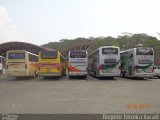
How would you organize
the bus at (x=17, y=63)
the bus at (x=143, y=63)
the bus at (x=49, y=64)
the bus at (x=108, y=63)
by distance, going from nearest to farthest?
1. the bus at (x=17, y=63)
2. the bus at (x=49, y=64)
3. the bus at (x=143, y=63)
4. the bus at (x=108, y=63)

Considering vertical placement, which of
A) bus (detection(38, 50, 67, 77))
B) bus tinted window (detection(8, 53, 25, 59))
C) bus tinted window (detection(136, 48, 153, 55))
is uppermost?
bus tinted window (detection(136, 48, 153, 55))

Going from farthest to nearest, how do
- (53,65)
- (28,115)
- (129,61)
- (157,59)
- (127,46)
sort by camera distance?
(127,46) < (157,59) < (129,61) < (53,65) < (28,115)

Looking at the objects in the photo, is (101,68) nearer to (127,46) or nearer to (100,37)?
(127,46)

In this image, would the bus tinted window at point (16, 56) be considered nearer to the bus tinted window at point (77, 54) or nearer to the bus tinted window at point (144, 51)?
the bus tinted window at point (77, 54)

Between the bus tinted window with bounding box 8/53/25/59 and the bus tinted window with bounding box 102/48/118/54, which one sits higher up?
the bus tinted window with bounding box 102/48/118/54

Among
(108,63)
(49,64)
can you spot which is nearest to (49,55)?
(49,64)

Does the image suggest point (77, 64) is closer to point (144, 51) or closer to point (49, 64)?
point (49, 64)

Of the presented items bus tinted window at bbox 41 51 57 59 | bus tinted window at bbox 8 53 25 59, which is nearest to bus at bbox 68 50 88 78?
bus tinted window at bbox 41 51 57 59

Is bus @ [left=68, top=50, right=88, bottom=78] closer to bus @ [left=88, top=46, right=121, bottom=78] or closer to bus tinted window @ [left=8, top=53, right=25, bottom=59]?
bus @ [left=88, top=46, right=121, bottom=78]

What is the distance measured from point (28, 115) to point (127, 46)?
70819mm

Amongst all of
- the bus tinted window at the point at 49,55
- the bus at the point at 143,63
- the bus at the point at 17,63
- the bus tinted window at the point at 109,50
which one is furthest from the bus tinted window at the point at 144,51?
the bus at the point at 17,63

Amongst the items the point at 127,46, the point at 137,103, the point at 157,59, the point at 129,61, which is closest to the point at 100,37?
the point at 127,46

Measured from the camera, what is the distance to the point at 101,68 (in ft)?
107

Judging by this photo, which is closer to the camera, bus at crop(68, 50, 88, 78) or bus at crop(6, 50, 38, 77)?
bus at crop(6, 50, 38, 77)
